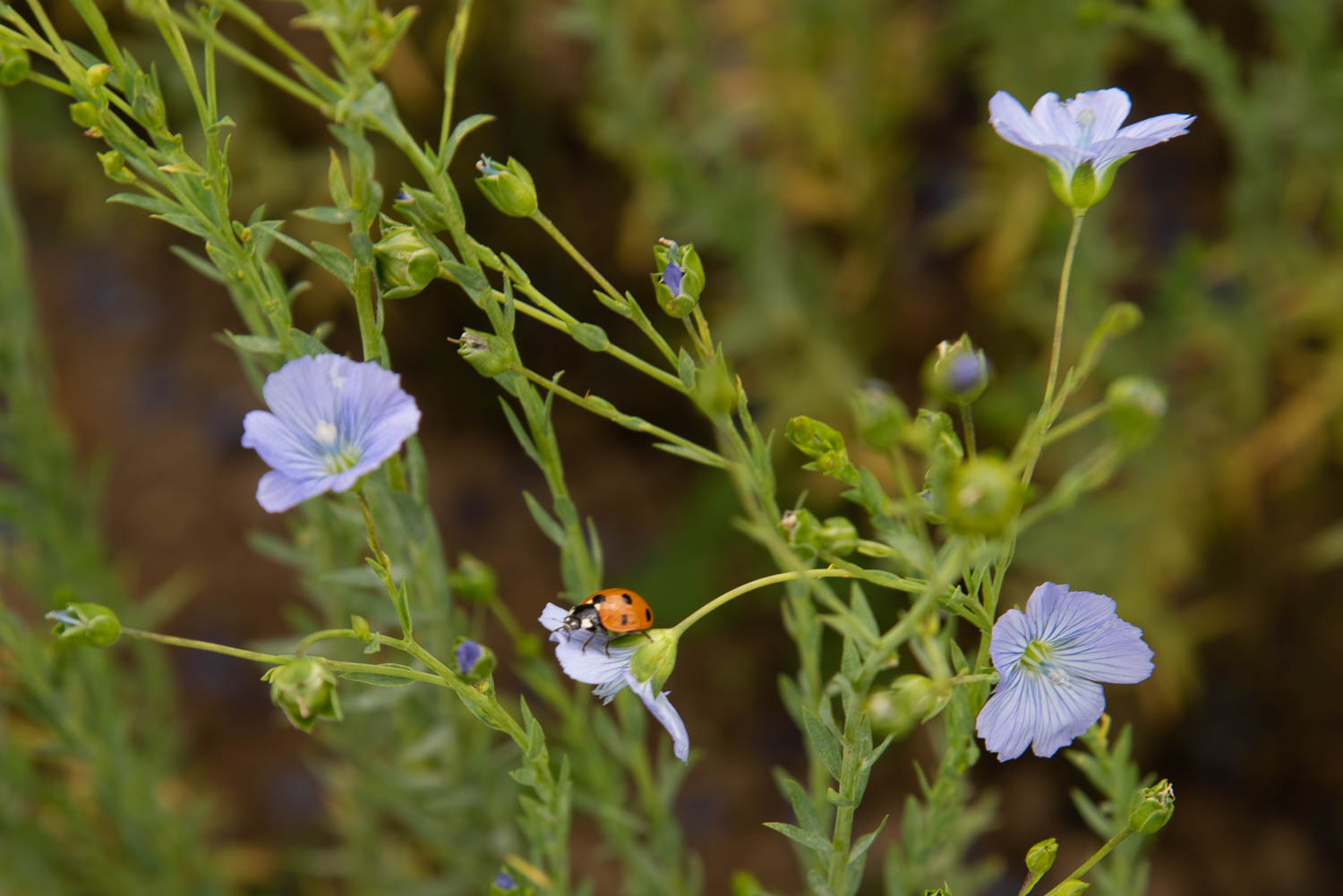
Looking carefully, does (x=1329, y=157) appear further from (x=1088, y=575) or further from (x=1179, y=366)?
(x=1088, y=575)

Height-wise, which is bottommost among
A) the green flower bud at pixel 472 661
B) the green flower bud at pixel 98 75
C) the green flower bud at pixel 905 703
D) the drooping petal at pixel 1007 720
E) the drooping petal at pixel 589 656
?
the green flower bud at pixel 472 661

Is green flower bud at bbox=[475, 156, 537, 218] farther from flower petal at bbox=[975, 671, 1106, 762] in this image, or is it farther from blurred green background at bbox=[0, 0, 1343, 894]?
blurred green background at bbox=[0, 0, 1343, 894]

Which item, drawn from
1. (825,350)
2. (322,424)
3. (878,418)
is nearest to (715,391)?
(878,418)

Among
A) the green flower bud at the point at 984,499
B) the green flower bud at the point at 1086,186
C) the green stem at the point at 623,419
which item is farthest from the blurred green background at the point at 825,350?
the green flower bud at the point at 984,499

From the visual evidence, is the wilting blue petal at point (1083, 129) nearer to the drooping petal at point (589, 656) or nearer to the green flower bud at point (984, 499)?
the green flower bud at point (984, 499)

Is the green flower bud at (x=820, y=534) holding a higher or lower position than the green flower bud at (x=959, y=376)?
lower

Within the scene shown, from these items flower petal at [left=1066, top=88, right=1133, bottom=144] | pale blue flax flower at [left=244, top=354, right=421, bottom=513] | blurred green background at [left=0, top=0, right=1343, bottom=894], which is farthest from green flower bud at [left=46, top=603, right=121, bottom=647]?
blurred green background at [left=0, top=0, right=1343, bottom=894]

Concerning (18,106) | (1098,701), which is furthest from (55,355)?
(1098,701)

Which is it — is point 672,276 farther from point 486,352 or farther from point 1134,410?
point 1134,410
